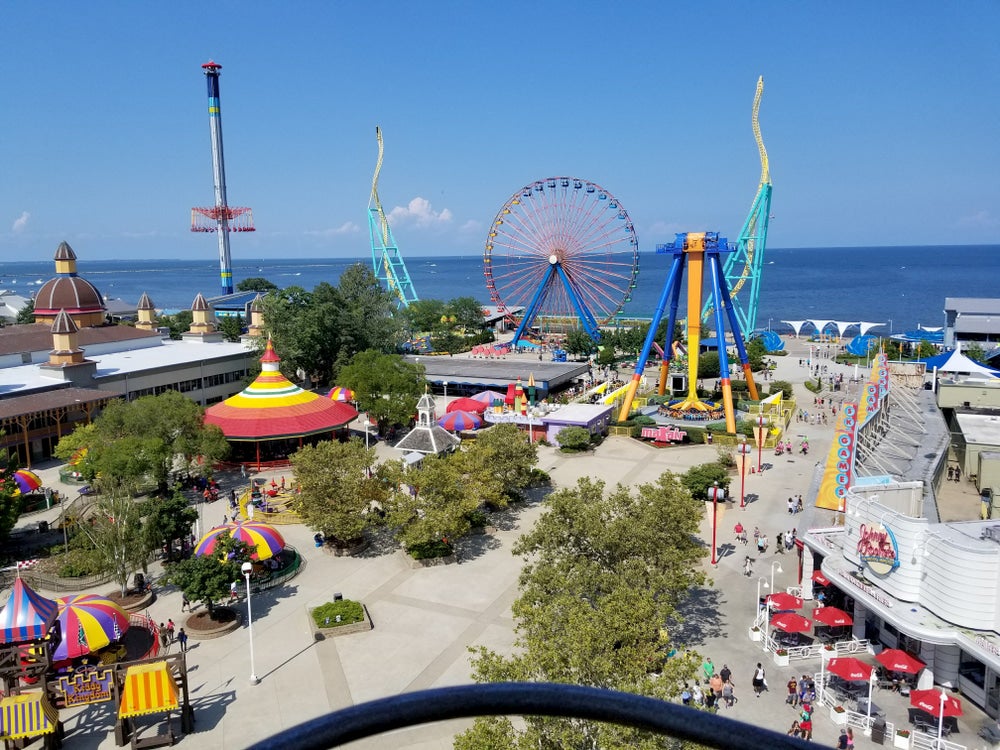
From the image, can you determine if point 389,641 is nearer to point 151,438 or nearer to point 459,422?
point 151,438

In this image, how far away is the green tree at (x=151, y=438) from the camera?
101 ft

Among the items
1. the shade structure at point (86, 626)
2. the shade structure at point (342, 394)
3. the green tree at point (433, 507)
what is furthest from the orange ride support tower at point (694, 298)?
the shade structure at point (86, 626)

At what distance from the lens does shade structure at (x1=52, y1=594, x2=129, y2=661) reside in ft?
59.0

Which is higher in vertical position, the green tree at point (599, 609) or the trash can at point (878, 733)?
the green tree at point (599, 609)

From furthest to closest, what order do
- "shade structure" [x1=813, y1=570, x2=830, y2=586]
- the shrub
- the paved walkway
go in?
"shade structure" [x1=813, y1=570, x2=830, y2=586]
the shrub
the paved walkway

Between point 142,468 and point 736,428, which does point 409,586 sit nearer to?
point 142,468

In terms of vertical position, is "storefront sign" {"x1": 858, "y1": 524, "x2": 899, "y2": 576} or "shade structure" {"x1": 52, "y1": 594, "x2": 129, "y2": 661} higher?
"storefront sign" {"x1": 858, "y1": 524, "x2": 899, "y2": 576}

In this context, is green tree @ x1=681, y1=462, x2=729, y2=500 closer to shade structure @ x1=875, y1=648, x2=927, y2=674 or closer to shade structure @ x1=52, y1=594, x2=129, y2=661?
shade structure @ x1=875, y1=648, x2=927, y2=674

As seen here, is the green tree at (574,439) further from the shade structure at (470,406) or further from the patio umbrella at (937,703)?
the patio umbrella at (937,703)

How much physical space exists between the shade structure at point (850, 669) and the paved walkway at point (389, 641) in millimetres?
1058

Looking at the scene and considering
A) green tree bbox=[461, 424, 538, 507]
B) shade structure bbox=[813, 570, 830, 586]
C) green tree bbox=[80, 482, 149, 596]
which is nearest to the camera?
shade structure bbox=[813, 570, 830, 586]

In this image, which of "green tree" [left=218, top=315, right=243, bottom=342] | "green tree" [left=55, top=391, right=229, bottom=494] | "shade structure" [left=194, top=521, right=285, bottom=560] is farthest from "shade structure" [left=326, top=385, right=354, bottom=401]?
"green tree" [left=218, top=315, right=243, bottom=342]

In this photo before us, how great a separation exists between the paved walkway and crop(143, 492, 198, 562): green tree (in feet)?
5.66

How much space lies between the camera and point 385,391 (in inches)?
1690
